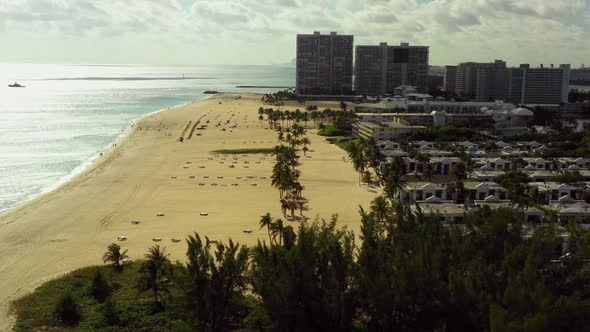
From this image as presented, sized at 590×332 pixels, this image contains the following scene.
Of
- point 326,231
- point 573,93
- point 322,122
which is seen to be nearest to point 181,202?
point 326,231

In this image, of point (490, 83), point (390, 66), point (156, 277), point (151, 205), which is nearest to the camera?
point (156, 277)

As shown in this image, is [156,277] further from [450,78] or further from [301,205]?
[450,78]

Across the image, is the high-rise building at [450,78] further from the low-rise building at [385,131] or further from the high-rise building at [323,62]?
the low-rise building at [385,131]

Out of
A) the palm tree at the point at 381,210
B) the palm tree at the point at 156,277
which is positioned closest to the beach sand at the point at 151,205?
the palm tree at the point at 381,210

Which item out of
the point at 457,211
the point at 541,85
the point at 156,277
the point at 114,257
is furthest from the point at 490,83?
the point at 156,277

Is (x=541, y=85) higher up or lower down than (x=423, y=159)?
higher up

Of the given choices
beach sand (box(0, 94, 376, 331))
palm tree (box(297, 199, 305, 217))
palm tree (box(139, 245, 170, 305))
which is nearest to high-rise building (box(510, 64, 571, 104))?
beach sand (box(0, 94, 376, 331))
